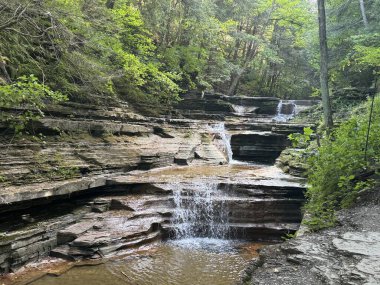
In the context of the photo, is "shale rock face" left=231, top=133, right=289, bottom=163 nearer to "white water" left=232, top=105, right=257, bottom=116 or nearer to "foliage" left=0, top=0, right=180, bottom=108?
"foliage" left=0, top=0, right=180, bottom=108

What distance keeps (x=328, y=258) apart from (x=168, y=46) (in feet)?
61.0

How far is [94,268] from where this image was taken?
6734 millimetres

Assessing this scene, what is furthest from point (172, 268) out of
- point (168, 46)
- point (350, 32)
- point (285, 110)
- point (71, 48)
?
point (285, 110)

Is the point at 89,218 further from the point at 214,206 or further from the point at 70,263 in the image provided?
the point at 214,206

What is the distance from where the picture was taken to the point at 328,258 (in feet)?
13.0

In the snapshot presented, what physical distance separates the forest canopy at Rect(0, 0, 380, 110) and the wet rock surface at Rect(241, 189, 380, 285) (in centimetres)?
364

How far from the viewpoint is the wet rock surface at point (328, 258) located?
351 centimetres

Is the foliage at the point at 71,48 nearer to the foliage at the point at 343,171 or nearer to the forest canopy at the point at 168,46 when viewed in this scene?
the forest canopy at the point at 168,46

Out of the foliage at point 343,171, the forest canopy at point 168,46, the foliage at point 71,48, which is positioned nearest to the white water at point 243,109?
the forest canopy at point 168,46

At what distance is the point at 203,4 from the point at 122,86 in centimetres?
764

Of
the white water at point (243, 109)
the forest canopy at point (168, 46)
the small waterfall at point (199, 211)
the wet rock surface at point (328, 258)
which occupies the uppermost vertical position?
the forest canopy at point (168, 46)

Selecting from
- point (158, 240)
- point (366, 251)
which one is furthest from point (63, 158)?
point (366, 251)

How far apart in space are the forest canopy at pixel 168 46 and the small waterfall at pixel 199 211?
4988mm

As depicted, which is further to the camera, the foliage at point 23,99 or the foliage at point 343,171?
the foliage at point 23,99
